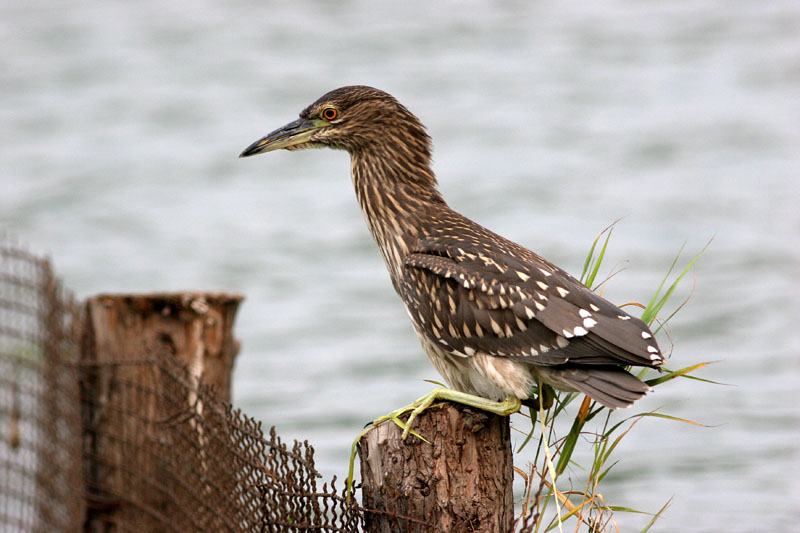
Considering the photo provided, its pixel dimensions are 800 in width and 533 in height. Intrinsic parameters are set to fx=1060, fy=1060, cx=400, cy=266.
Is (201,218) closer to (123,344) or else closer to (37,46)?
(37,46)

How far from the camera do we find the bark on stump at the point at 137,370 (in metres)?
5.46

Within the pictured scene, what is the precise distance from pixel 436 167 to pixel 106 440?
13679 mm

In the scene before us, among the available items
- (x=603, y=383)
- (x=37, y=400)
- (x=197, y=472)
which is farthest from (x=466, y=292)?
(x=37, y=400)

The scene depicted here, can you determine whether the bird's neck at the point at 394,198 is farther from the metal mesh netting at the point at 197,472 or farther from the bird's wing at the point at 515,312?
the metal mesh netting at the point at 197,472

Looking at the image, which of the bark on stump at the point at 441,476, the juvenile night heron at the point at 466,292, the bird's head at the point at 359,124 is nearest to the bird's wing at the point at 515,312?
the juvenile night heron at the point at 466,292

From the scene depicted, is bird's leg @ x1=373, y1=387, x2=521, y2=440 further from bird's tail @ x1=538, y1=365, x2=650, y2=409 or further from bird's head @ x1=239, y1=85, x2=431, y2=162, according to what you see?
bird's head @ x1=239, y1=85, x2=431, y2=162

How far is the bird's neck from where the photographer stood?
4.71 metres

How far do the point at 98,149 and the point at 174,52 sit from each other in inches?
125

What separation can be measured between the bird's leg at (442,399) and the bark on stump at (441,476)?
27 mm

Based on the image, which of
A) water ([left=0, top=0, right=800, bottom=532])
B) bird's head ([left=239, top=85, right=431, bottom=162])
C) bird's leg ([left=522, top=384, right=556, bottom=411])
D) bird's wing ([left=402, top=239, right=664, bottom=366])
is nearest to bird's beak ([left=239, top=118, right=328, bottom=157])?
bird's head ([left=239, top=85, right=431, bottom=162])

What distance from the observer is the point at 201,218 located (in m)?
18.0

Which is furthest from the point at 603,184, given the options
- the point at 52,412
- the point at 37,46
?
the point at 52,412

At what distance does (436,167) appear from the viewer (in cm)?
1892

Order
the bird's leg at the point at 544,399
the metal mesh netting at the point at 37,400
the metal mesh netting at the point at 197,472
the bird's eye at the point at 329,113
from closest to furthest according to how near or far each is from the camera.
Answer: the metal mesh netting at the point at 197,472 < the bird's leg at the point at 544,399 < the bird's eye at the point at 329,113 < the metal mesh netting at the point at 37,400
